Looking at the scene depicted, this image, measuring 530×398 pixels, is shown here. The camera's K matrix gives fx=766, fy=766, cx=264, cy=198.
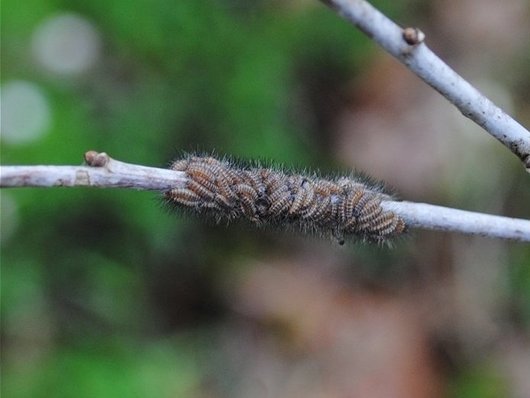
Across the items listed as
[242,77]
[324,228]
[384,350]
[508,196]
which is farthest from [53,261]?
[508,196]

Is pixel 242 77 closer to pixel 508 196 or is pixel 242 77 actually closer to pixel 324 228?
pixel 508 196

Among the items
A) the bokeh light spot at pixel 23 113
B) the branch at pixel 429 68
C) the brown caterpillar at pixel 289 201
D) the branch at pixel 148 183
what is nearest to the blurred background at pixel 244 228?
the bokeh light spot at pixel 23 113

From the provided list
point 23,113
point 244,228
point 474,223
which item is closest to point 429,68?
point 474,223

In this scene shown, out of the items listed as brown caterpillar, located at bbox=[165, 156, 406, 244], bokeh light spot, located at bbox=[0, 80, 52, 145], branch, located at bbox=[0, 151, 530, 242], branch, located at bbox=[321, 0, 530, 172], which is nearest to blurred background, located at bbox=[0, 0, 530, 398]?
bokeh light spot, located at bbox=[0, 80, 52, 145]

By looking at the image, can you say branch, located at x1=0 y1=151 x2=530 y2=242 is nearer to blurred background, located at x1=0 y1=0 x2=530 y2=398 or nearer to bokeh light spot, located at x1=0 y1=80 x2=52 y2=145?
blurred background, located at x1=0 y1=0 x2=530 y2=398

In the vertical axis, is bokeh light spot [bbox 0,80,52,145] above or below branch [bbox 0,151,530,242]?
above

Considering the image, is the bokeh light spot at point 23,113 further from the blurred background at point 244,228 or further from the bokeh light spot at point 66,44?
the bokeh light spot at point 66,44

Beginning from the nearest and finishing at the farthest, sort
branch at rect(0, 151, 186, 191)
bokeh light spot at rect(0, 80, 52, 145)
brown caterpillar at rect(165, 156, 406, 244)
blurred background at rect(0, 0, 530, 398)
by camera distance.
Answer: branch at rect(0, 151, 186, 191) → brown caterpillar at rect(165, 156, 406, 244) → bokeh light spot at rect(0, 80, 52, 145) → blurred background at rect(0, 0, 530, 398)
